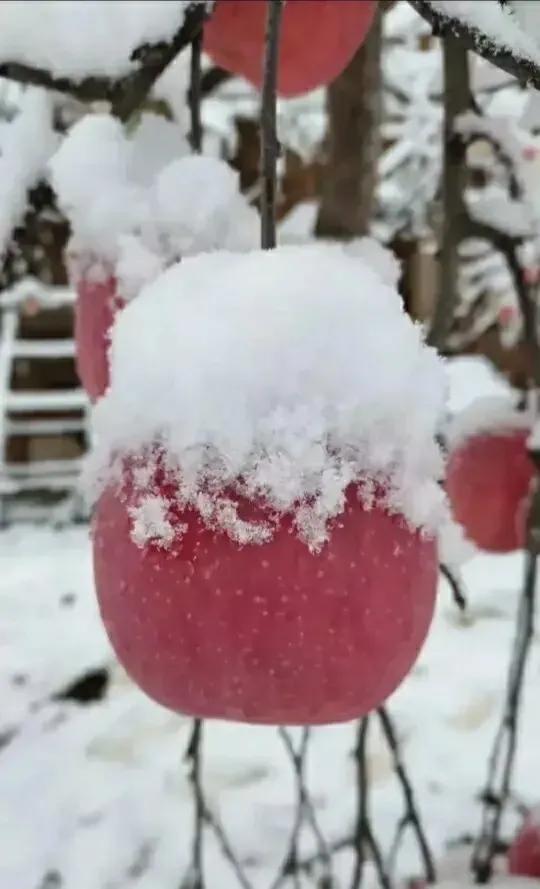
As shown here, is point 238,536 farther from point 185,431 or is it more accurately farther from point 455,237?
point 455,237

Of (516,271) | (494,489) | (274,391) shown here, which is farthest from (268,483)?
(494,489)

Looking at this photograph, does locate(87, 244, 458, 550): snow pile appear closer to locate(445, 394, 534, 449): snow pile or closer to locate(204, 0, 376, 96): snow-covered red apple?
locate(204, 0, 376, 96): snow-covered red apple

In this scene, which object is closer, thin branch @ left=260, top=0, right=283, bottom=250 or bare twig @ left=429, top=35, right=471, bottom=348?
thin branch @ left=260, top=0, right=283, bottom=250

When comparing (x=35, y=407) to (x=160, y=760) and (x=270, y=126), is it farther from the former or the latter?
(x=270, y=126)

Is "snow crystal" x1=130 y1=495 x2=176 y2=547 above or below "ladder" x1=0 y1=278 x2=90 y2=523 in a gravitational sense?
above

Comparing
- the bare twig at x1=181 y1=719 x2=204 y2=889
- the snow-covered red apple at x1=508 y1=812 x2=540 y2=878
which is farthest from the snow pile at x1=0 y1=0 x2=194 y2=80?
the snow-covered red apple at x1=508 y1=812 x2=540 y2=878

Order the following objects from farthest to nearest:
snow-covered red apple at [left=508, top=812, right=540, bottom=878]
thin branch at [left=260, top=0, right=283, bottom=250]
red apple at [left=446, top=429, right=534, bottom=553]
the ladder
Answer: the ladder → red apple at [left=446, top=429, right=534, bottom=553] → snow-covered red apple at [left=508, top=812, right=540, bottom=878] → thin branch at [left=260, top=0, right=283, bottom=250]

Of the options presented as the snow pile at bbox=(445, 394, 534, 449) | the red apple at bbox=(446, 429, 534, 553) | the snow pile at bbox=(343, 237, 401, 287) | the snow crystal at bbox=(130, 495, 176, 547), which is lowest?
the red apple at bbox=(446, 429, 534, 553)
